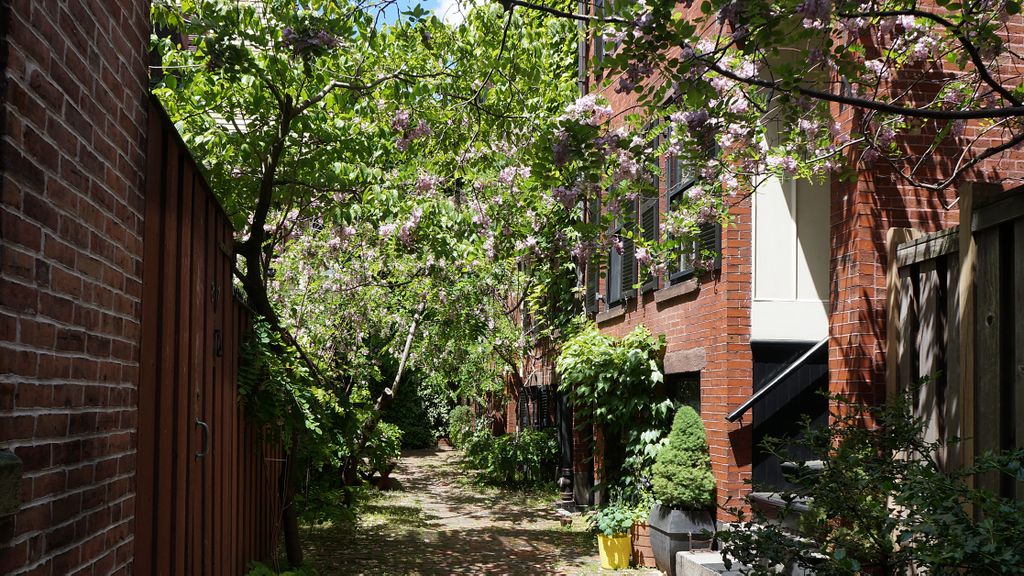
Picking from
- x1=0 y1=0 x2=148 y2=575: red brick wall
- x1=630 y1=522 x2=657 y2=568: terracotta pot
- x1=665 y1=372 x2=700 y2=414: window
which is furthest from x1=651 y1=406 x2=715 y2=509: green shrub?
x1=0 y1=0 x2=148 y2=575: red brick wall

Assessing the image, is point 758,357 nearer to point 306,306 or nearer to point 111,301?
point 111,301

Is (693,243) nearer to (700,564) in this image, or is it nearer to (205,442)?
(700,564)

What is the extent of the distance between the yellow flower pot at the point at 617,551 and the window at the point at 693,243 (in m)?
2.99

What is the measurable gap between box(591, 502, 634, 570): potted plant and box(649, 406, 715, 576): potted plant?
66cm

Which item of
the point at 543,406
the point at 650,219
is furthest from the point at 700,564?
the point at 543,406

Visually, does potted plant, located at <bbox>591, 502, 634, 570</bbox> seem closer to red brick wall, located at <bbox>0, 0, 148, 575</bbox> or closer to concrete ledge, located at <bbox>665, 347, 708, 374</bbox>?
concrete ledge, located at <bbox>665, 347, 708, 374</bbox>

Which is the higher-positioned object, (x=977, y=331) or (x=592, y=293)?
(x=592, y=293)

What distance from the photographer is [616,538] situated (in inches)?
419

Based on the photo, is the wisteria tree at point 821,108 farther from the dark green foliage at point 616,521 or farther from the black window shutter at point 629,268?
the black window shutter at point 629,268

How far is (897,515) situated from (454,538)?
9.55 metres

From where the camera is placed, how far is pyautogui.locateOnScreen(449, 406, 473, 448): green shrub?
89.2ft

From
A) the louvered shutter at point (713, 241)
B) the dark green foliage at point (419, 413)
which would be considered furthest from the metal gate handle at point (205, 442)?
the dark green foliage at point (419, 413)

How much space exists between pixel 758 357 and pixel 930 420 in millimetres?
3752

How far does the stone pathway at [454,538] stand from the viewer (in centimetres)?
1096
